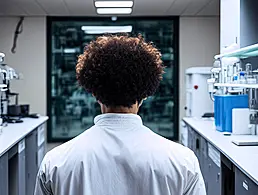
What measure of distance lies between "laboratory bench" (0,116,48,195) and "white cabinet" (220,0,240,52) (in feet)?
7.45

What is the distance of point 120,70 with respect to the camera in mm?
1158

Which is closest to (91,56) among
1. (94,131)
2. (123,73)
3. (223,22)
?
(123,73)

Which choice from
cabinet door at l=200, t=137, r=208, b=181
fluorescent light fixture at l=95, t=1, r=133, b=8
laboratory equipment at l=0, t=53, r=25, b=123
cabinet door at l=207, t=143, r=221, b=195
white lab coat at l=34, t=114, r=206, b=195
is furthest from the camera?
fluorescent light fixture at l=95, t=1, r=133, b=8

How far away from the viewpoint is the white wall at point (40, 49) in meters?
7.03

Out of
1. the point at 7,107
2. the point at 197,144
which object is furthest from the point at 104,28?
the point at 197,144

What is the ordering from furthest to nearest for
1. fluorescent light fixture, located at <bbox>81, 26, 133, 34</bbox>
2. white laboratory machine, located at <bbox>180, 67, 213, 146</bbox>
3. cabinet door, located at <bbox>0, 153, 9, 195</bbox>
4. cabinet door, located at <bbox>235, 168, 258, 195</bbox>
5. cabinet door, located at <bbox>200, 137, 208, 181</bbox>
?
fluorescent light fixture, located at <bbox>81, 26, 133, 34</bbox> < white laboratory machine, located at <bbox>180, 67, 213, 146</bbox> < cabinet door, located at <bbox>200, 137, 208, 181</bbox> < cabinet door, located at <bbox>0, 153, 9, 195</bbox> < cabinet door, located at <bbox>235, 168, 258, 195</bbox>

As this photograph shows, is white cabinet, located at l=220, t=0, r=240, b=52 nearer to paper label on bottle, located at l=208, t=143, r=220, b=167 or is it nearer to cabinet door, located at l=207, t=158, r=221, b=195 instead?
paper label on bottle, located at l=208, t=143, r=220, b=167

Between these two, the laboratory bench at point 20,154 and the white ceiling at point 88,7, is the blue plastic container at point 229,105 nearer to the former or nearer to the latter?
the laboratory bench at point 20,154

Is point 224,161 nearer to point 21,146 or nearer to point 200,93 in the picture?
point 21,146

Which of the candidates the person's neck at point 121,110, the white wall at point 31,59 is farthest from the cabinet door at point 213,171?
the white wall at point 31,59

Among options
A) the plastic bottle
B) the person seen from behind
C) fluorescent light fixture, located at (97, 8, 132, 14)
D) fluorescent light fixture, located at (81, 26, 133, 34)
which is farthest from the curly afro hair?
fluorescent light fixture, located at (81, 26, 133, 34)

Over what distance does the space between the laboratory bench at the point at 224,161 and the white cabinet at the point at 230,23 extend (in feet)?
3.09

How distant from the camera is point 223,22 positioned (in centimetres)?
484

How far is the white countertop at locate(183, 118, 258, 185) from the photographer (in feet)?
7.86
